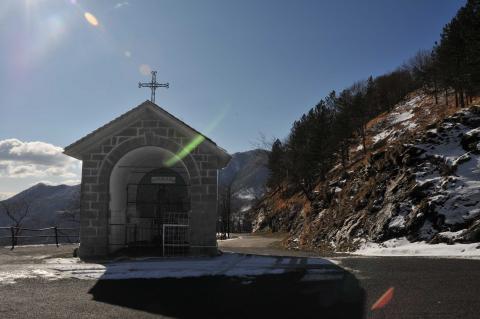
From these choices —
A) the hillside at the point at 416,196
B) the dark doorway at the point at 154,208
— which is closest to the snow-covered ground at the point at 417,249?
the hillside at the point at 416,196

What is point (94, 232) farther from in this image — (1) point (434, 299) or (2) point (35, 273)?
(1) point (434, 299)

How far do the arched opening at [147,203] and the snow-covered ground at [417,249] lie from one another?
289 inches

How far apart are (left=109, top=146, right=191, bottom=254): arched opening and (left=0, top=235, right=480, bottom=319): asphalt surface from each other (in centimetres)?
542

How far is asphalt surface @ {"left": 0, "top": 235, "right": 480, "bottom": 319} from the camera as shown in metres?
6.48

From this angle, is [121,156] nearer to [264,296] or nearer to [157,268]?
[157,268]

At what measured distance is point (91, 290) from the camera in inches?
330

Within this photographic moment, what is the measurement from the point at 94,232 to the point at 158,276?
16.5 feet

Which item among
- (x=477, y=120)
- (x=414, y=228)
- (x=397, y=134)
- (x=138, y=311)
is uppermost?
(x=397, y=134)

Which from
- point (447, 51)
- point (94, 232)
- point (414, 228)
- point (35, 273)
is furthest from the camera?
point (447, 51)

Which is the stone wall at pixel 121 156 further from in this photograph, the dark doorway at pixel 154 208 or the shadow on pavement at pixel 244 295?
the shadow on pavement at pixel 244 295

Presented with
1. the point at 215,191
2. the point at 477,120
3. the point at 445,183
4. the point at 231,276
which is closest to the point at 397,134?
the point at 477,120

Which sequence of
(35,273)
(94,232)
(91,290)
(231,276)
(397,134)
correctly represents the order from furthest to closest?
1. (397,134)
2. (94,232)
3. (35,273)
4. (231,276)
5. (91,290)

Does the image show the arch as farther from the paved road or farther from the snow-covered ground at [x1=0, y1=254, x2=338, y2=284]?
the paved road

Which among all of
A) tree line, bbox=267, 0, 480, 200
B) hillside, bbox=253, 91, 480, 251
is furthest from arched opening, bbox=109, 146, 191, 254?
tree line, bbox=267, 0, 480, 200
